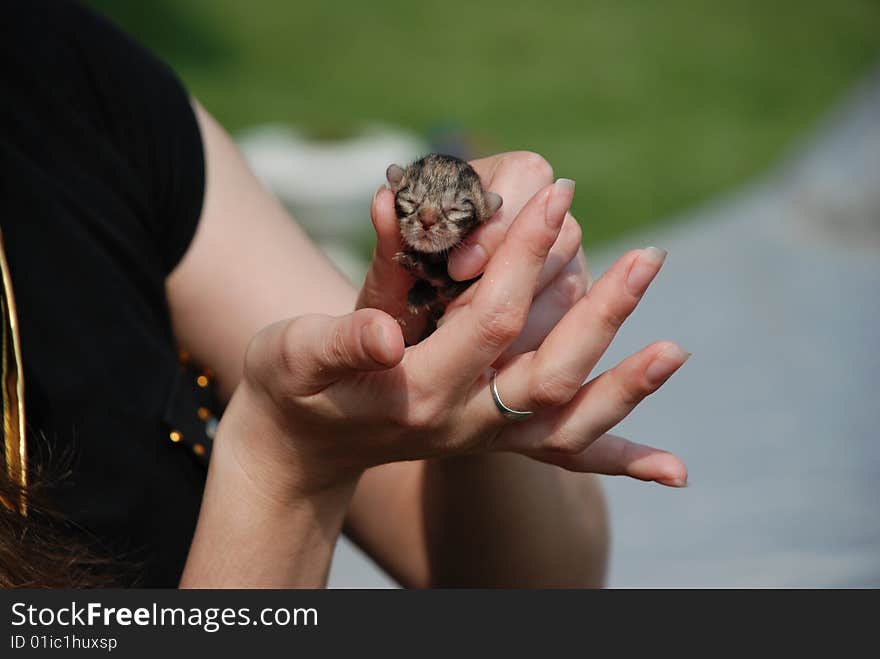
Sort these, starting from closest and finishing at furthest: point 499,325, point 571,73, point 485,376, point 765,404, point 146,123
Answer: point 499,325, point 485,376, point 146,123, point 765,404, point 571,73

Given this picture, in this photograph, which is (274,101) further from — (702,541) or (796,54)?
(702,541)

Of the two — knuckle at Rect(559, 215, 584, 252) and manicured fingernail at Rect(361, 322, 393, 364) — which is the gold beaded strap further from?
knuckle at Rect(559, 215, 584, 252)

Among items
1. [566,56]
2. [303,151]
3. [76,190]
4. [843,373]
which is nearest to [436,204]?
[76,190]

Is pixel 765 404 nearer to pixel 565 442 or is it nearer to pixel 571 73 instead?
pixel 565 442

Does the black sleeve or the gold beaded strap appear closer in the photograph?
the gold beaded strap

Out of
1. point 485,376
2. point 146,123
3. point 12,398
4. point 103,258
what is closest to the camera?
point 485,376

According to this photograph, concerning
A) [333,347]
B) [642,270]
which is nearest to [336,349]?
[333,347]

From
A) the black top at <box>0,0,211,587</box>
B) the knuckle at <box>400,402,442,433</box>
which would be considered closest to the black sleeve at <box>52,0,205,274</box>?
the black top at <box>0,0,211,587</box>
